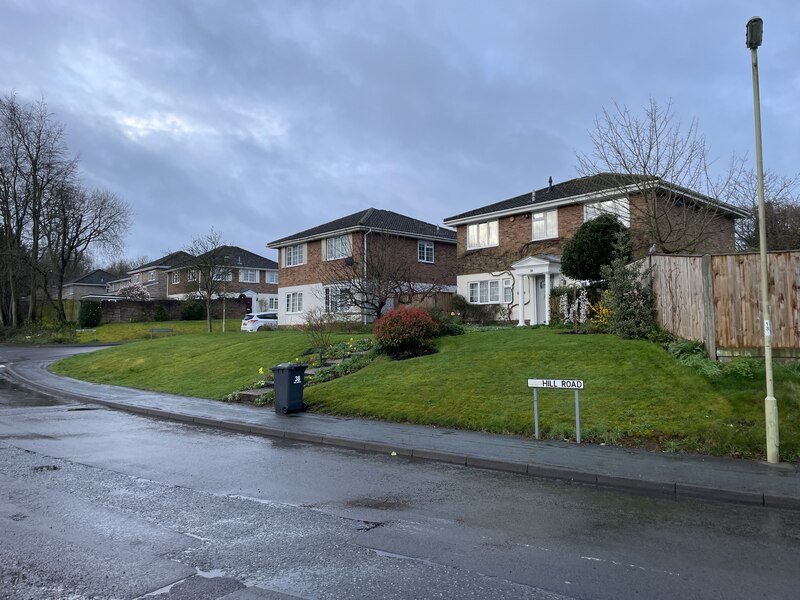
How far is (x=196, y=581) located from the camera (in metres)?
4.37

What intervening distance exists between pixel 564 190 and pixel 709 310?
59.9 feet

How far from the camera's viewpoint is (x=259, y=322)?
1527 inches

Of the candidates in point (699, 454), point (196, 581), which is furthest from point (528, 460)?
point (196, 581)

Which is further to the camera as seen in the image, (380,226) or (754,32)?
(380,226)

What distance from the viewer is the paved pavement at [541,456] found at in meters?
7.34

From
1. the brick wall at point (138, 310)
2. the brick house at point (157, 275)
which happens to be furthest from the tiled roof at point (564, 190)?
the brick house at point (157, 275)

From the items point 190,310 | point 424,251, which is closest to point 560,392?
point 424,251

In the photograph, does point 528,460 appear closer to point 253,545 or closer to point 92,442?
point 253,545

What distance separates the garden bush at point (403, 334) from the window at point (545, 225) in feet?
42.3

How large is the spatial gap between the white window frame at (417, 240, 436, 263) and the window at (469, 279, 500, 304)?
22.4 feet

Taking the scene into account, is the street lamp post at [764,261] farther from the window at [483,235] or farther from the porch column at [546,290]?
the window at [483,235]

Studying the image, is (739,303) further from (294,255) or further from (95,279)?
(95,279)

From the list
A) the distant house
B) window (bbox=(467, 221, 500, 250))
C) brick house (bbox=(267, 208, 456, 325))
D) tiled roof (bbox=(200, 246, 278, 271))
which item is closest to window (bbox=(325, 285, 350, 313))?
brick house (bbox=(267, 208, 456, 325))

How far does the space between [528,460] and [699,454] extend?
2.76 metres
